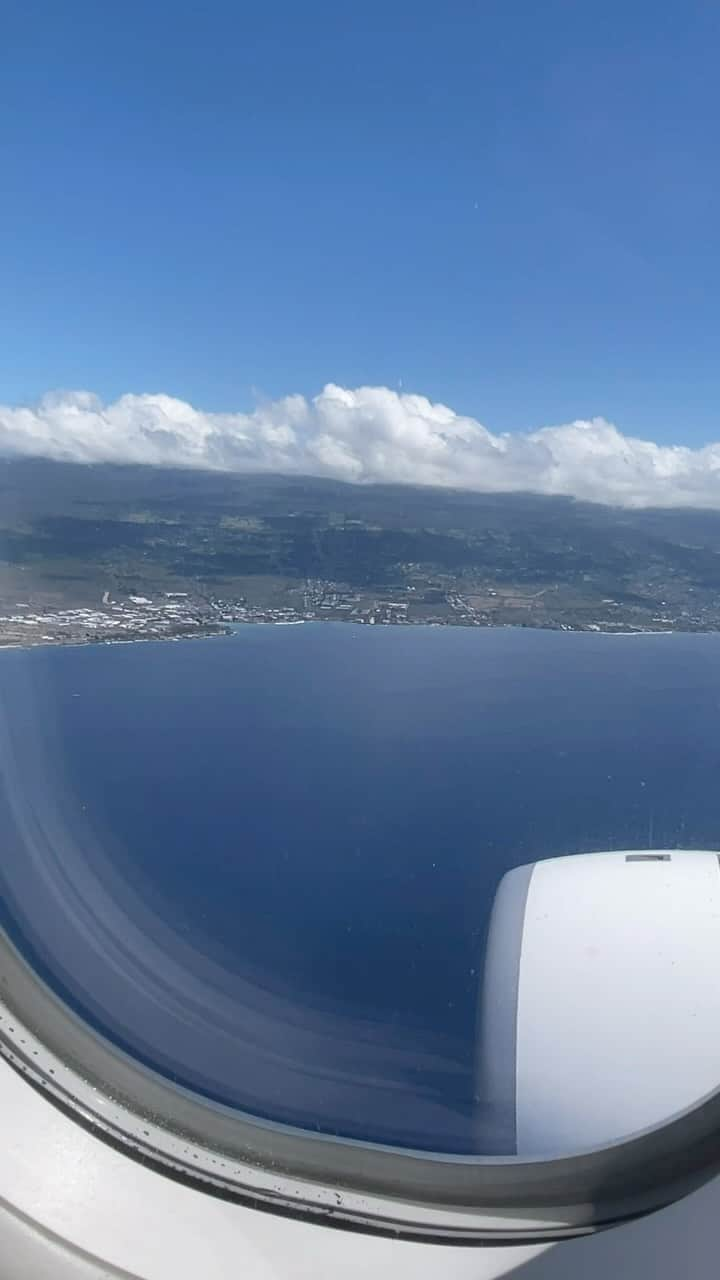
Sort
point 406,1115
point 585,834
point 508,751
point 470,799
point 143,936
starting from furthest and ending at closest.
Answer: point 508,751 → point 470,799 → point 585,834 → point 143,936 → point 406,1115

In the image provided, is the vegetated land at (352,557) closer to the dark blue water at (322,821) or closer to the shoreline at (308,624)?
the shoreline at (308,624)

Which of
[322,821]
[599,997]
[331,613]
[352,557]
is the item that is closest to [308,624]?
[331,613]

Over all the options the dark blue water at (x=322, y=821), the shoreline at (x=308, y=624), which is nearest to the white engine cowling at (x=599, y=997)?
the dark blue water at (x=322, y=821)

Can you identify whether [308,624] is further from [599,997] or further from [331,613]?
[599,997]

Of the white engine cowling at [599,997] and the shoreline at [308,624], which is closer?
the white engine cowling at [599,997]

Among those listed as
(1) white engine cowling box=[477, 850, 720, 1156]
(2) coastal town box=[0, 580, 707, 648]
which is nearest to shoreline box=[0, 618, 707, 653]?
(2) coastal town box=[0, 580, 707, 648]

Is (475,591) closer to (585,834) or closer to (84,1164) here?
(585,834)

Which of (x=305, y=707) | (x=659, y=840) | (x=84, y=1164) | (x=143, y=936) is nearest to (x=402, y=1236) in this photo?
(x=84, y=1164)
